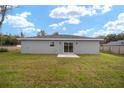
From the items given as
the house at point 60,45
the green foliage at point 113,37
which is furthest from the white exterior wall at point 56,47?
the green foliage at point 113,37

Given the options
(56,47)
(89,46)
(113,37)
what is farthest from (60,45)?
(113,37)

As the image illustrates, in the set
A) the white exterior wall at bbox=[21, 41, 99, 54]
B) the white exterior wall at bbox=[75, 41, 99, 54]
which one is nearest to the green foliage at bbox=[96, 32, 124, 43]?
the white exterior wall at bbox=[75, 41, 99, 54]

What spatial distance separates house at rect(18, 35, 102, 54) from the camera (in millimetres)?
25578

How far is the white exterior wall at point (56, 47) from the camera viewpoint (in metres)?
25.6

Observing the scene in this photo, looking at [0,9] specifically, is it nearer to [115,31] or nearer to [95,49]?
[95,49]

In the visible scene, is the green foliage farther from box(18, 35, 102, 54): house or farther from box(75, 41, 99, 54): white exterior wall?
box(18, 35, 102, 54): house

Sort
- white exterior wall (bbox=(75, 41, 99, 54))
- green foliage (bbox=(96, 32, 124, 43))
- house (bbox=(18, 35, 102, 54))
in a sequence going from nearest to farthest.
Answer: house (bbox=(18, 35, 102, 54))
white exterior wall (bbox=(75, 41, 99, 54))
green foliage (bbox=(96, 32, 124, 43))

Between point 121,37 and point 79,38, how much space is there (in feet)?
106

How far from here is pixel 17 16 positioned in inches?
1592

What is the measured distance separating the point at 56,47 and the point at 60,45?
54cm

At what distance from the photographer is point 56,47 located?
84.4 ft
